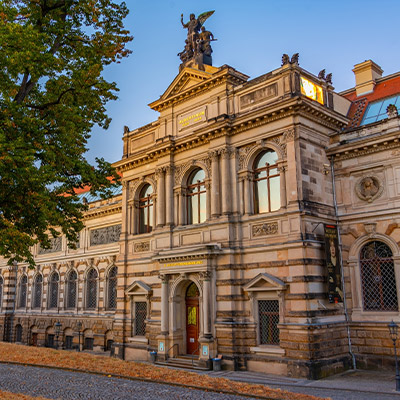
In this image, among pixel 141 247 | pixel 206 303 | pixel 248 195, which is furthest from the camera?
pixel 141 247

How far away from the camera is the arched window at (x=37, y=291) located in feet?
135

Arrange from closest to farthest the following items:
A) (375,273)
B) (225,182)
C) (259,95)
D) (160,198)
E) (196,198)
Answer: (375,273) → (259,95) → (225,182) → (196,198) → (160,198)

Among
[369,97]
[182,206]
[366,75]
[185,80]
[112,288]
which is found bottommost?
[112,288]

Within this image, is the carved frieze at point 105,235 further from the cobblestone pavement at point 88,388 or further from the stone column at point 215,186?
the cobblestone pavement at point 88,388

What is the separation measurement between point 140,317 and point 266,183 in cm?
1119

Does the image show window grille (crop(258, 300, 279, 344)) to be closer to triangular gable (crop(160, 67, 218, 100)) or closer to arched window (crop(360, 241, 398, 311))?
arched window (crop(360, 241, 398, 311))

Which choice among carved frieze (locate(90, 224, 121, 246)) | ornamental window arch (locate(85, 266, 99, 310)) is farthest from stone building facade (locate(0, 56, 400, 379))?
ornamental window arch (locate(85, 266, 99, 310))

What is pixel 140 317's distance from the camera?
27.3 metres

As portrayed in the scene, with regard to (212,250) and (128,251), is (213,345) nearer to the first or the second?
(212,250)

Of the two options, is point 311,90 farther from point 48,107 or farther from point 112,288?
point 112,288

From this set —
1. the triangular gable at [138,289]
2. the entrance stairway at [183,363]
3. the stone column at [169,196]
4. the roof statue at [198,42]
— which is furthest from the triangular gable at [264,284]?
the roof statue at [198,42]

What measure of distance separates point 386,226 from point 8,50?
53.7ft

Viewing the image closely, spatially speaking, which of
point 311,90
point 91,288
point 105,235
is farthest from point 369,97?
point 91,288

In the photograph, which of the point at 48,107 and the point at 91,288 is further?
the point at 91,288
